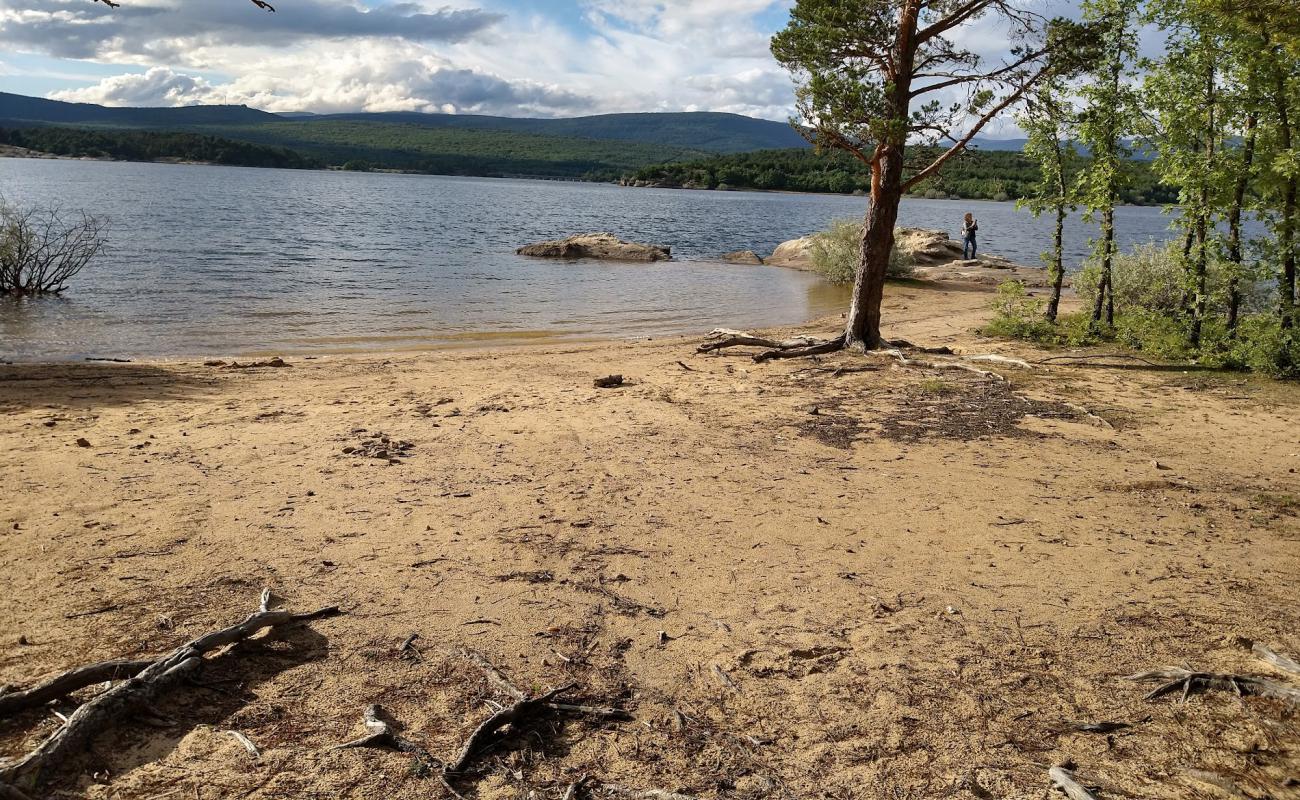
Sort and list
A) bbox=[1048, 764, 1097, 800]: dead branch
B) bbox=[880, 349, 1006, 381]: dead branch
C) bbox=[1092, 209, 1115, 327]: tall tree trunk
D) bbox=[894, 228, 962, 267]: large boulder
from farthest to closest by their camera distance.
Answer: bbox=[894, 228, 962, 267]: large boulder, bbox=[1092, 209, 1115, 327]: tall tree trunk, bbox=[880, 349, 1006, 381]: dead branch, bbox=[1048, 764, 1097, 800]: dead branch

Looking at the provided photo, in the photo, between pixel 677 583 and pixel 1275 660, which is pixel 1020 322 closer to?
pixel 1275 660

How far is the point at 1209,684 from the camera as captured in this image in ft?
14.4

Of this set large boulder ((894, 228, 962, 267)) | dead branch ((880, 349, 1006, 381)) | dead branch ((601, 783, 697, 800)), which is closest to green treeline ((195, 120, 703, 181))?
large boulder ((894, 228, 962, 267))

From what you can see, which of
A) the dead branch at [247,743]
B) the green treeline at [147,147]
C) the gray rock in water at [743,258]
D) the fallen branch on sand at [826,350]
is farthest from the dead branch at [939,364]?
the green treeline at [147,147]

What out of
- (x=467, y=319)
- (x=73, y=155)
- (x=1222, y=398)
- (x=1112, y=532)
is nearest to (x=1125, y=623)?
(x=1112, y=532)

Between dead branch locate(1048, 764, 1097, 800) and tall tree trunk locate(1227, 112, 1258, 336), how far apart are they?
11016 mm

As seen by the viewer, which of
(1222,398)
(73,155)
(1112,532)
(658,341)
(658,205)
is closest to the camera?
(1112,532)

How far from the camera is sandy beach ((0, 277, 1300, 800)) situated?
3.83 metres

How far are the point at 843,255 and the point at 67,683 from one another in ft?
90.8

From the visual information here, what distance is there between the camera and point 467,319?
20.5 metres

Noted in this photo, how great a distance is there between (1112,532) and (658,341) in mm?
11944

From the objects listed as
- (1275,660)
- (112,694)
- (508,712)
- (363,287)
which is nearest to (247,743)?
(112,694)

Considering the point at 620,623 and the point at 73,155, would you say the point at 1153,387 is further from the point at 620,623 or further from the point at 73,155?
the point at 73,155

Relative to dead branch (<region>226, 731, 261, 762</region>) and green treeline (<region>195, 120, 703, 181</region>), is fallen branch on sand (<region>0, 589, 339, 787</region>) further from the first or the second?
green treeline (<region>195, 120, 703, 181</region>)
